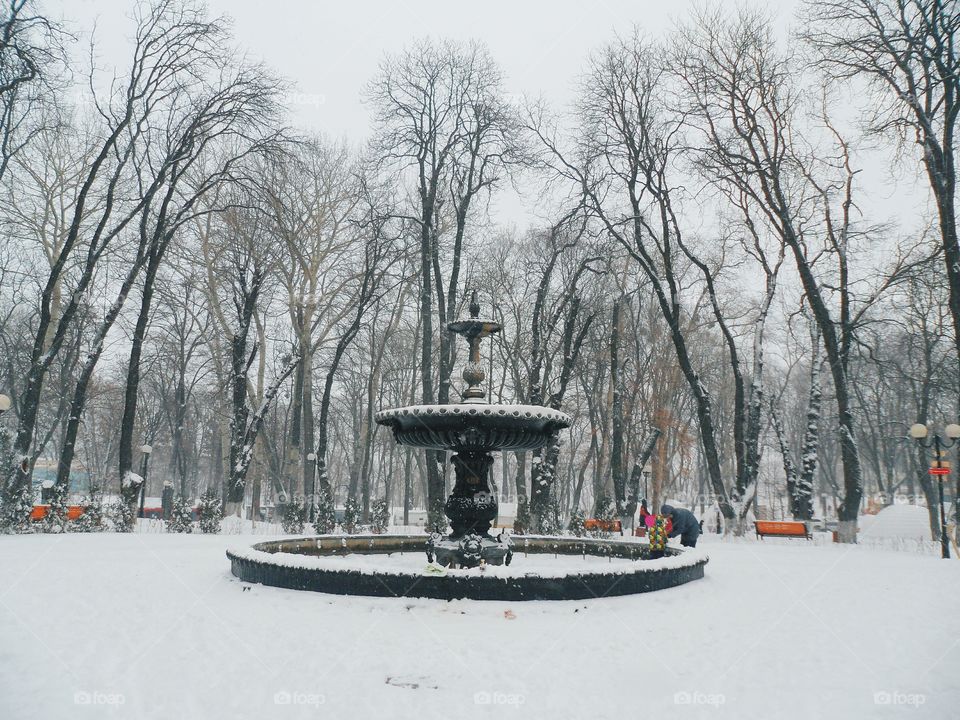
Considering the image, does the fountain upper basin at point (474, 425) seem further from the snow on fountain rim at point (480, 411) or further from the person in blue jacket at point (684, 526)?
the person in blue jacket at point (684, 526)

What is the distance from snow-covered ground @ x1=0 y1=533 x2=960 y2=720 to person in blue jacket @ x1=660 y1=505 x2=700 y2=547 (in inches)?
135

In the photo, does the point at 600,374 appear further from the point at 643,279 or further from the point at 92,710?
the point at 92,710

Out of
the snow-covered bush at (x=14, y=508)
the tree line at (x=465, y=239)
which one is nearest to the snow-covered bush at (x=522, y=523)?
the tree line at (x=465, y=239)

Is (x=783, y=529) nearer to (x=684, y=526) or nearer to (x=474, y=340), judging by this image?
(x=684, y=526)

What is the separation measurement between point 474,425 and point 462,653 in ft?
12.6

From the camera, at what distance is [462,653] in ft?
17.6

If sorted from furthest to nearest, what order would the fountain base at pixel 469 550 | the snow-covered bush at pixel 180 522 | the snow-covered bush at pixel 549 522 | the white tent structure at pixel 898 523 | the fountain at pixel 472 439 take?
1. the white tent structure at pixel 898 523
2. the snow-covered bush at pixel 549 522
3. the snow-covered bush at pixel 180 522
4. the fountain base at pixel 469 550
5. the fountain at pixel 472 439

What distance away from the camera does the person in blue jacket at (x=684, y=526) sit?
12.5 metres

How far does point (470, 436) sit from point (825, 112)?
675 inches

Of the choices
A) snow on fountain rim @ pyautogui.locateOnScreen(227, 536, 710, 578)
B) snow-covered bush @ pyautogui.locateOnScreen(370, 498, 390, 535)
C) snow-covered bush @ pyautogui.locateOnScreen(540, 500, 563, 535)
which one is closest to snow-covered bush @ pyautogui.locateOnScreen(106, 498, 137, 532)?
snow-covered bush @ pyautogui.locateOnScreen(370, 498, 390, 535)

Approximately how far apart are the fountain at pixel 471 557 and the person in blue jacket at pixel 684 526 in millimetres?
1397

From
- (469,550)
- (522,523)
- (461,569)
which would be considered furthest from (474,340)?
(522,523)

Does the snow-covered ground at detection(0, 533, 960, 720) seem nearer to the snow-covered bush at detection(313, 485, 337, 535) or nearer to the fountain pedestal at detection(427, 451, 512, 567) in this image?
the fountain pedestal at detection(427, 451, 512, 567)

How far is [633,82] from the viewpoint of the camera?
795 inches
